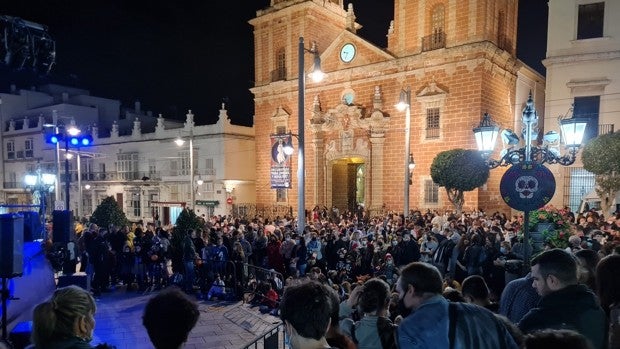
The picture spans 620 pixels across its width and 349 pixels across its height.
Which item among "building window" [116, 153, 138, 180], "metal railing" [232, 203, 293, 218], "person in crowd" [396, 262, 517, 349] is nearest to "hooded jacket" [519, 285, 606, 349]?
"person in crowd" [396, 262, 517, 349]

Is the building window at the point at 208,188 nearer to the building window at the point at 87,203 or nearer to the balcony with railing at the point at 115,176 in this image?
the balcony with railing at the point at 115,176

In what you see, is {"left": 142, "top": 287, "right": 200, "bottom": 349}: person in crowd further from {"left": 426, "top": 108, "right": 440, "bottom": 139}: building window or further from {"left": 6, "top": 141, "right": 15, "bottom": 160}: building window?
{"left": 6, "top": 141, "right": 15, "bottom": 160}: building window

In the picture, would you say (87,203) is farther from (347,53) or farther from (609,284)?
(609,284)

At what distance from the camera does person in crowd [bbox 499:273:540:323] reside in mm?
3635

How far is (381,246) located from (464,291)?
677 centimetres

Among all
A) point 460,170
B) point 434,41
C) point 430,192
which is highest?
point 434,41

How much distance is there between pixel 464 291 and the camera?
13.1 feet

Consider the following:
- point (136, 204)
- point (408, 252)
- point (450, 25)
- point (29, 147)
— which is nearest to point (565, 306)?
point (408, 252)

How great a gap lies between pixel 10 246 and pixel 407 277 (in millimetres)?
5851

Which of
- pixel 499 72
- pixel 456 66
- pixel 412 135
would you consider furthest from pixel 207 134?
pixel 499 72

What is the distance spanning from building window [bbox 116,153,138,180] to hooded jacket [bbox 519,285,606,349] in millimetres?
36553

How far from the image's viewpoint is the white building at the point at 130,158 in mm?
31062

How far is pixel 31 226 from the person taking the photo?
8930 mm

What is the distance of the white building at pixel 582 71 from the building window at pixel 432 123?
5498 mm
